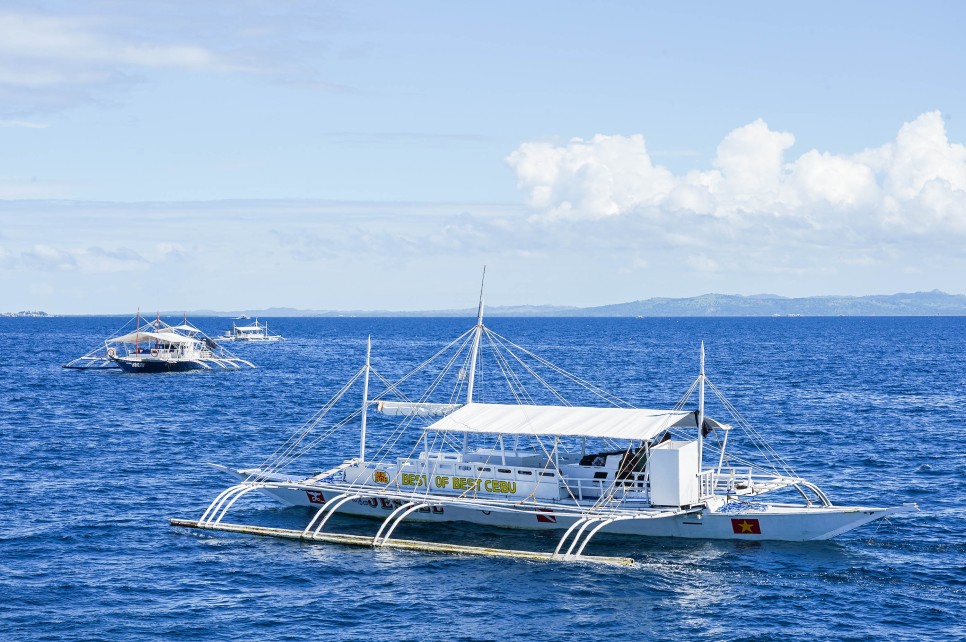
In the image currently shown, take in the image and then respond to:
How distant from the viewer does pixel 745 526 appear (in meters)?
41.8

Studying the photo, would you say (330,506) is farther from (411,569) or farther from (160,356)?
(160,356)

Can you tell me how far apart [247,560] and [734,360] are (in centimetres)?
12379

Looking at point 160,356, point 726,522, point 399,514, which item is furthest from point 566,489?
point 160,356

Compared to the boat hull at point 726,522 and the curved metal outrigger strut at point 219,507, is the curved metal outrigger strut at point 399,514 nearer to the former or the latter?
the boat hull at point 726,522

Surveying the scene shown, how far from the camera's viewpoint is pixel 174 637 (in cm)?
3159

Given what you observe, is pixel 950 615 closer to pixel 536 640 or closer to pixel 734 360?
pixel 536 640

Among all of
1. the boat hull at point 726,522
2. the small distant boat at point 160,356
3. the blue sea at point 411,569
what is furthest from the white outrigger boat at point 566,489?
the small distant boat at point 160,356

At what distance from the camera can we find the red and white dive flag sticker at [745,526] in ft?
136

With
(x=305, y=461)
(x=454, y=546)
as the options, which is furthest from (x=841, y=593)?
(x=305, y=461)

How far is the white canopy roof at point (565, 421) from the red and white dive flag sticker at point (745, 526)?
464cm

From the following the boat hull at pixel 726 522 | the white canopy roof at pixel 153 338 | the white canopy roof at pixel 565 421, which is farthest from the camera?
the white canopy roof at pixel 153 338

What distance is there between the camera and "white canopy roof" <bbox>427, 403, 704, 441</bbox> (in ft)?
141

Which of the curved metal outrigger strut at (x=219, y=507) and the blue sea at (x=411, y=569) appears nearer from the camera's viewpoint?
the blue sea at (x=411, y=569)

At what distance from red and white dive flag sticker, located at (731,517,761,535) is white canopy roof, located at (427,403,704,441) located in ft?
15.2
